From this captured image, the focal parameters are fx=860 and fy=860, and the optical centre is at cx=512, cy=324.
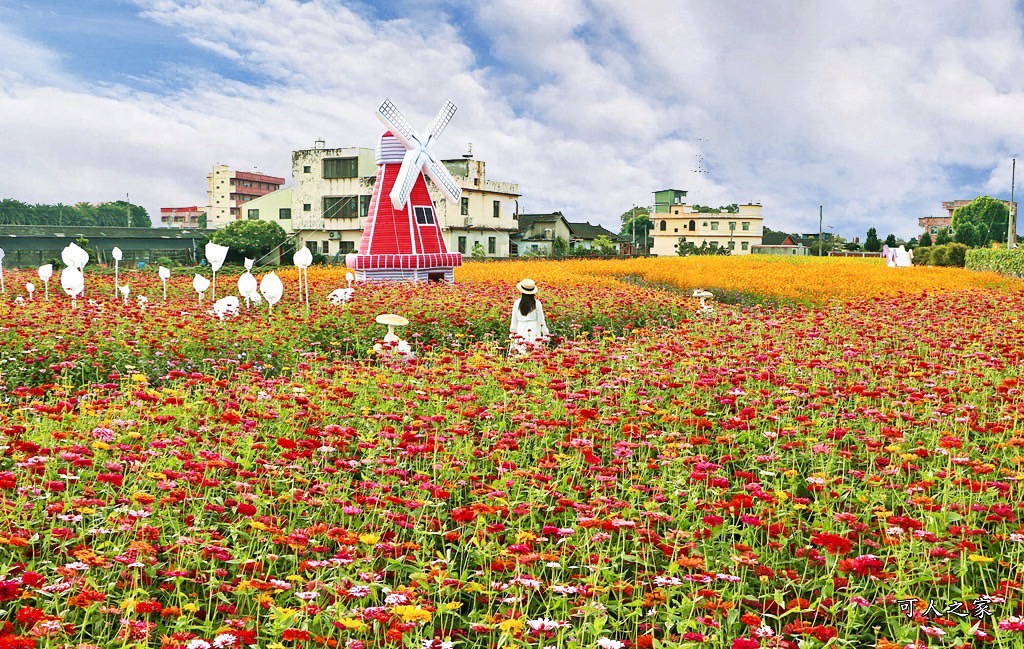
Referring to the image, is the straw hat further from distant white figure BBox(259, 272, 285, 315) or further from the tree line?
the tree line

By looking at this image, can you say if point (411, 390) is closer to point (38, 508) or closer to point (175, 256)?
point (38, 508)

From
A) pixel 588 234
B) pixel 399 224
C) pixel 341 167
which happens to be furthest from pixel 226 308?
pixel 588 234

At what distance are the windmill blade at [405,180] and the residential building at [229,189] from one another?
2977 inches

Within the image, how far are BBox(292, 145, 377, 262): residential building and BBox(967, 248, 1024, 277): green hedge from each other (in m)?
29.8

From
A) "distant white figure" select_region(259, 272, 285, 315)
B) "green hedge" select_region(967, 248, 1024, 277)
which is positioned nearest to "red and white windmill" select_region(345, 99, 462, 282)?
"distant white figure" select_region(259, 272, 285, 315)

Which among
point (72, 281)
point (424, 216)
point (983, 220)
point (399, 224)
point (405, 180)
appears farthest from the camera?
point (983, 220)

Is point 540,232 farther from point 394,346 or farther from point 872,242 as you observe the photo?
point 394,346

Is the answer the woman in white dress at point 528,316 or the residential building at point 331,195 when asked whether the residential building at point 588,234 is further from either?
the woman in white dress at point 528,316

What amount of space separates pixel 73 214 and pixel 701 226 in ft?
241

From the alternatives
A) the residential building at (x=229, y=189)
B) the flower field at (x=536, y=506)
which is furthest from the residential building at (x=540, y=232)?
the flower field at (x=536, y=506)

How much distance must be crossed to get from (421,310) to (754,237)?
82593 millimetres

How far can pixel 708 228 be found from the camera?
8906 cm

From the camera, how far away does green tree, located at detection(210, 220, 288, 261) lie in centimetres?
4212

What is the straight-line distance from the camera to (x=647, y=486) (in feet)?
15.8
